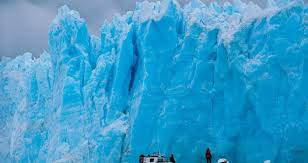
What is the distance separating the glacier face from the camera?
15.9 meters

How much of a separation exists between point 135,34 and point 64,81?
2821mm

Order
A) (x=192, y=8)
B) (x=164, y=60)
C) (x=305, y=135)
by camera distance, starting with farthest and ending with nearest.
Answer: (x=192, y=8) → (x=164, y=60) → (x=305, y=135)

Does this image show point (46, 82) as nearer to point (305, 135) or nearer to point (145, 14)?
point (145, 14)

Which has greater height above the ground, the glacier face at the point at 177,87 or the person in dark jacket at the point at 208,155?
the glacier face at the point at 177,87

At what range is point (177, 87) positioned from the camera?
17438mm

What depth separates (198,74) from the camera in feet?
56.3

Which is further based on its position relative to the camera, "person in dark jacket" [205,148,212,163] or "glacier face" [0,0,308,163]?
"glacier face" [0,0,308,163]

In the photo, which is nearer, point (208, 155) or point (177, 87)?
point (208, 155)

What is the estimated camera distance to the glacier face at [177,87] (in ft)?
52.0

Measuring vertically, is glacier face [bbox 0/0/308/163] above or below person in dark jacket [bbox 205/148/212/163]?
above

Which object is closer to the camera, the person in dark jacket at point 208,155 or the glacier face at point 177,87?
the person in dark jacket at point 208,155

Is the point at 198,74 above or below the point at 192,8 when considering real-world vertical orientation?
below

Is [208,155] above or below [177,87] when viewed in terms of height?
below

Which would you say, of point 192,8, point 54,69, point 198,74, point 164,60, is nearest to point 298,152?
point 198,74
